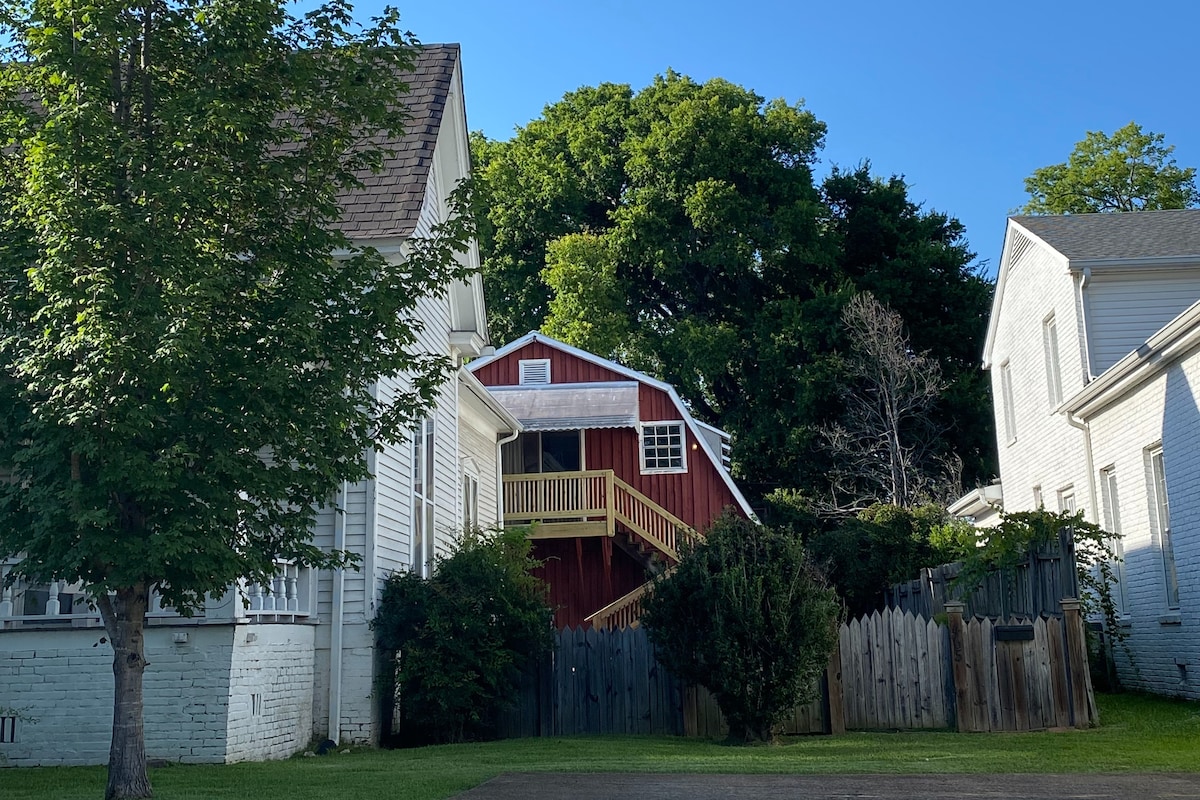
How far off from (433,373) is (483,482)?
42.4 feet

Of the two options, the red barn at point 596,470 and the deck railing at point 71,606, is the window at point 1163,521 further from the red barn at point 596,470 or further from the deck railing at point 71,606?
the red barn at point 596,470

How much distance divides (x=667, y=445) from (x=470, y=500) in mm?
10543

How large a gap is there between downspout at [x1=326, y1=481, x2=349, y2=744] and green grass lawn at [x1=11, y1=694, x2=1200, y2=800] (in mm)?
531

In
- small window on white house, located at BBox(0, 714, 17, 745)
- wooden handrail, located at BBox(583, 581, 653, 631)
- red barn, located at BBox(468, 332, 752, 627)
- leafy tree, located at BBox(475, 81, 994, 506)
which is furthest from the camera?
leafy tree, located at BBox(475, 81, 994, 506)

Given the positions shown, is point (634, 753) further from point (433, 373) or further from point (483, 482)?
point (483, 482)

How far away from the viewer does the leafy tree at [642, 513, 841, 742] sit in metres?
13.3

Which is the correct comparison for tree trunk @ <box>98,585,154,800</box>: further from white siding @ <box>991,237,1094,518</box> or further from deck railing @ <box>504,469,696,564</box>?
deck railing @ <box>504,469,696,564</box>

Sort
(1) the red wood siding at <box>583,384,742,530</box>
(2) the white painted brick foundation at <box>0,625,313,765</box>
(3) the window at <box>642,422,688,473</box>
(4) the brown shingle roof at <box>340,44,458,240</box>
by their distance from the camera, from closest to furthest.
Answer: (2) the white painted brick foundation at <box>0,625,313,765</box>
(4) the brown shingle roof at <box>340,44,458,240</box>
(1) the red wood siding at <box>583,384,742,530</box>
(3) the window at <box>642,422,688,473</box>

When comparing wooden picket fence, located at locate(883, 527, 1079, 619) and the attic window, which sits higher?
the attic window

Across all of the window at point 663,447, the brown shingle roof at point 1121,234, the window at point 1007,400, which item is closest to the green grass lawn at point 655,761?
the brown shingle roof at point 1121,234

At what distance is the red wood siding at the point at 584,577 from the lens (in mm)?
Answer: 28766

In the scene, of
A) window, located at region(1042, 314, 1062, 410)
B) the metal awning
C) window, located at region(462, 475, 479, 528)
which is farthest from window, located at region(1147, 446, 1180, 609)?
the metal awning

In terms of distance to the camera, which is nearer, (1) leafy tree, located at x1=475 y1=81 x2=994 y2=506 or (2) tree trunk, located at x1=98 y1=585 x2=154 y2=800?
(2) tree trunk, located at x1=98 y1=585 x2=154 y2=800

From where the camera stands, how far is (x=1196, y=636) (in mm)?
14797
